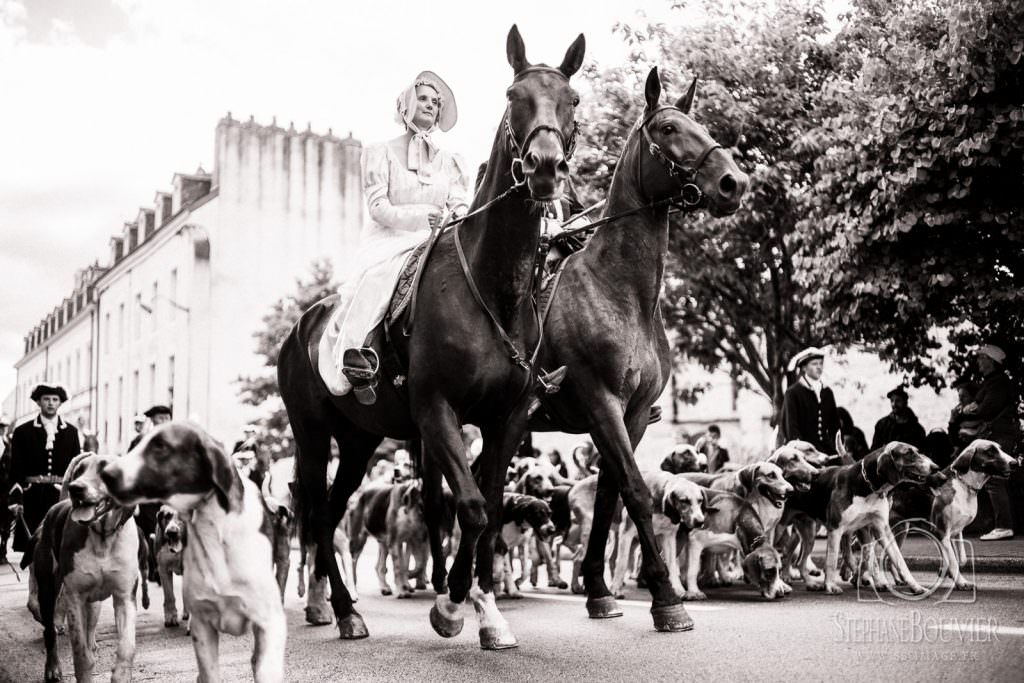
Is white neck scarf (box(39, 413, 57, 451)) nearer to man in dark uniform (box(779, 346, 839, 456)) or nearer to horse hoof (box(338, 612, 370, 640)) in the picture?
horse hoof (box(338, 612, 370, 640))

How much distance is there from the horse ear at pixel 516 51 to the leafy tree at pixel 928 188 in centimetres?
943

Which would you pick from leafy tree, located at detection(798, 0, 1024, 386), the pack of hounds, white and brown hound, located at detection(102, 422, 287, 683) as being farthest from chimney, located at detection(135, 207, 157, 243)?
white and brown hound, located at detection(102, 422, 287, 683)

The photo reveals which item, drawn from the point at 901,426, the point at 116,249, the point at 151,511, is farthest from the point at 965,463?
the point at 116,249

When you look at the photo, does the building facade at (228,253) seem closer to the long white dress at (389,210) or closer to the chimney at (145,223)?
the chimney at (145,223)

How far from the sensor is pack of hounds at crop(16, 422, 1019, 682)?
4.93m

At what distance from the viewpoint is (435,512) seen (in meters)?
7.88

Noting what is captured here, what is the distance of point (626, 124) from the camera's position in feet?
74.8

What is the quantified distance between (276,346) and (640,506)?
107 feet

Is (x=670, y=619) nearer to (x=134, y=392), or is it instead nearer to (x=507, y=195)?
(x=507, y=195)

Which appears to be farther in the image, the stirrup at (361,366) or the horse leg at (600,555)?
the horse leg at (600,555)

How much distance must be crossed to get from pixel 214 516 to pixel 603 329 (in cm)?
374

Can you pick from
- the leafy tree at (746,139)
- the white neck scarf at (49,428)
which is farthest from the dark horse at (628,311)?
the leafy tree at (746,139)

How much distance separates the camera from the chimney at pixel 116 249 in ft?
202

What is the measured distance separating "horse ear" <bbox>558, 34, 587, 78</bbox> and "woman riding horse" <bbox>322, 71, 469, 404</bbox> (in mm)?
1614
